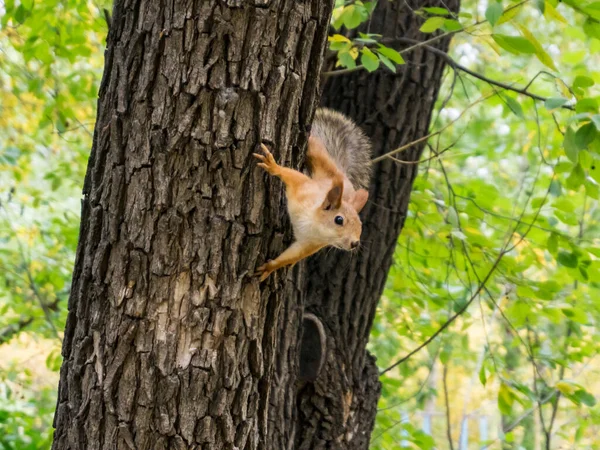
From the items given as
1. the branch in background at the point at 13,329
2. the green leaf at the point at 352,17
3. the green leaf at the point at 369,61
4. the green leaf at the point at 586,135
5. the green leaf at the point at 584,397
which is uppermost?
the green leaf at the point at 352,17

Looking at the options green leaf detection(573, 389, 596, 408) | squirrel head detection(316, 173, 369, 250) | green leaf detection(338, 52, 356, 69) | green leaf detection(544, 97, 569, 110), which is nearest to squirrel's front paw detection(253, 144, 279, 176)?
squirrel head detection(316, 173, 369, 250)

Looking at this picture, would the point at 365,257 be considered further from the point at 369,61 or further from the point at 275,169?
the point at 275,169

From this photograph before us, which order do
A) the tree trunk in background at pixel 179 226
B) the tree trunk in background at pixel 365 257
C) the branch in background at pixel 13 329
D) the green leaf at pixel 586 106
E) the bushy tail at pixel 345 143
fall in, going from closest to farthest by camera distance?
the tree trunk in background at pixel 179 226 < the green leaf at pixel 586 106 < the bushy tail at pixel 345 143 < the tree trunk in background at pixel 365 257 < the branch in background at pixel 13 329

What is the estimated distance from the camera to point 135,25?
1.64 m

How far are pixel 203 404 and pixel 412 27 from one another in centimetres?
216

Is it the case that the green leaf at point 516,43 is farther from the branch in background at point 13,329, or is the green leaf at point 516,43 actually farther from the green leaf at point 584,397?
the branch in background at point 13,329

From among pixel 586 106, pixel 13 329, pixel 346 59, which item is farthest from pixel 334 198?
pixel 13 329

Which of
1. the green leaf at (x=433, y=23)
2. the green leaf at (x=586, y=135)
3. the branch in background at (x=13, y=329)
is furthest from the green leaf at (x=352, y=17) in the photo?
the branch in background at (x=13, y=329)

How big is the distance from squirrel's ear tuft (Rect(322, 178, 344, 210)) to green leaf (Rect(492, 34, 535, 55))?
2.06 feet

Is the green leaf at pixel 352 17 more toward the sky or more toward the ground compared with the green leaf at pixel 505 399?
more toward the sky

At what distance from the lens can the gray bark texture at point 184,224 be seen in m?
1.58

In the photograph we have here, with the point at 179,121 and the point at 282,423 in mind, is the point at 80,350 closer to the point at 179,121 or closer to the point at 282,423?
the point at 179,121

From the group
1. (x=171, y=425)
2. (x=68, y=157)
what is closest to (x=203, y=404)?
(x=171, y=425)

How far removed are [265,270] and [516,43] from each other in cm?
103
